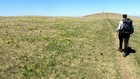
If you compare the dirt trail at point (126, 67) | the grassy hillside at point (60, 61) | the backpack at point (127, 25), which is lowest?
the dirt trail at point (126, 67)

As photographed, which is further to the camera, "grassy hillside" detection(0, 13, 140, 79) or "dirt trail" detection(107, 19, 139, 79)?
"dirt trail" detection(107, 19, 139, 79)

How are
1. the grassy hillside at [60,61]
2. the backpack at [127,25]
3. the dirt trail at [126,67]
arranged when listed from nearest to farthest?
the grassy hillside at [60,61], the dirt trail at [126,67], the backpack at [127,25]

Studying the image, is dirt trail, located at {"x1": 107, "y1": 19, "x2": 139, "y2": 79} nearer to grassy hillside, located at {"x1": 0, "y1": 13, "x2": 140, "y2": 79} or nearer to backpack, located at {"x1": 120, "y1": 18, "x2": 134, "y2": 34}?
grassy hillside, located at {"x1": 0, "y1": 13, "x2": 140, "y2": 79}

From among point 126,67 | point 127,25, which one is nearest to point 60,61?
point 126,67

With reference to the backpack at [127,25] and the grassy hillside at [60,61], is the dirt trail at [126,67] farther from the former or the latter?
the backpack at [127,25]

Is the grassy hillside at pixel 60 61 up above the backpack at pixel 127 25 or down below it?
below

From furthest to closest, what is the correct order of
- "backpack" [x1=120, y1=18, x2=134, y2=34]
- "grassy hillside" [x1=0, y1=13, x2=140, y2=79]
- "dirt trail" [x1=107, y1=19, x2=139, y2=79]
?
"backpack" [x1=120, y1=18, x2=134, y2=34], "dirt trail" [x1=107, y1=19, x2=139, y2=79], "grassy hillside" [x1=0, y1=13, x2=140, y2=79]

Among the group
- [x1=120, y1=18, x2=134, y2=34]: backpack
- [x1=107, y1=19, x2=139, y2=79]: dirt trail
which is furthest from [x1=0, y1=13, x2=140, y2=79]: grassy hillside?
[x1=120, y1=18, x2=134, y2=34]: backpack

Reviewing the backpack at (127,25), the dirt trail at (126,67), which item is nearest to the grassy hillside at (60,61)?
the dirt trail at (126,67)

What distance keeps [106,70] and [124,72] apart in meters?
1.30

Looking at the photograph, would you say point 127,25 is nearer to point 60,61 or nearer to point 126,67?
point 126,67

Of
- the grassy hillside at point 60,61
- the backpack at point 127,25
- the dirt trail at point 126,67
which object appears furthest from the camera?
the backpack at point 127,25

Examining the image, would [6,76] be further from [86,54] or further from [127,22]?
[127,22]

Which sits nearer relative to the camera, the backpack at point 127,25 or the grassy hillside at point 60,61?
the grassy hillside at point 60,61
